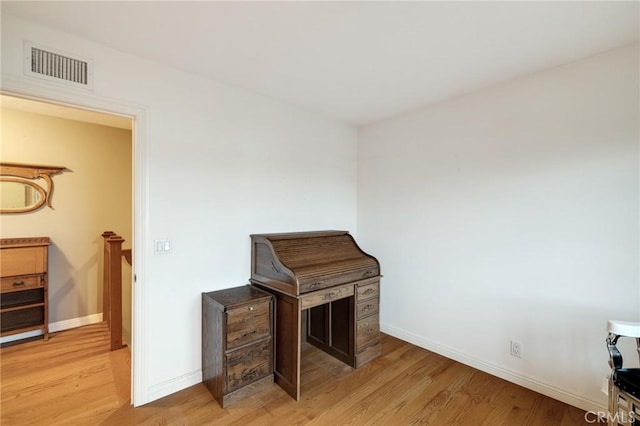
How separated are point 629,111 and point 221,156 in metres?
2.92

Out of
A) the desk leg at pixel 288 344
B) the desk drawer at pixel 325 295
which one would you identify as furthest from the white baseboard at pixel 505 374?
the desk leg at pixel 288 344

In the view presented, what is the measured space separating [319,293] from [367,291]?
0.61 metres

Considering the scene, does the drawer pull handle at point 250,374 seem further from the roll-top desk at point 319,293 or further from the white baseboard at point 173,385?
the white baseboard at point 173,385

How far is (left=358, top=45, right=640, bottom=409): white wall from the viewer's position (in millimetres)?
Answer: 1914

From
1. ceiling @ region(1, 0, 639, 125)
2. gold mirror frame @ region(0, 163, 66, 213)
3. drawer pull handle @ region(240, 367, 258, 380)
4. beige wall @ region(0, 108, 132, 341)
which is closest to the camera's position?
ceiling @ region(1, 0, 639, 125)

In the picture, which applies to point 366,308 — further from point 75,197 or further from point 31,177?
point 31,177

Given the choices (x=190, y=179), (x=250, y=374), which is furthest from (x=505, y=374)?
(x=190, y=179)

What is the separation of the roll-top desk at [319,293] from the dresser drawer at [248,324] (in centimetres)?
13

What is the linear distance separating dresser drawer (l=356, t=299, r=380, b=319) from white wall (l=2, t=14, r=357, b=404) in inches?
39.9

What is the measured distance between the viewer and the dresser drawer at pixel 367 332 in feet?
8.51

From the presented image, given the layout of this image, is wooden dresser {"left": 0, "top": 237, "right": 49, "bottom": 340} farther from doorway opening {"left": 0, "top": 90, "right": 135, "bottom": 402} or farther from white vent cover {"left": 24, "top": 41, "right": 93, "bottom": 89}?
white vent cover {"left": 24, "top": 41, "right": 93, "bottom": 89}

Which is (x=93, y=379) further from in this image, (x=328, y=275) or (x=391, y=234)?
(x=391, y=234)

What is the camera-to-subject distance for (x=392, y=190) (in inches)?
127

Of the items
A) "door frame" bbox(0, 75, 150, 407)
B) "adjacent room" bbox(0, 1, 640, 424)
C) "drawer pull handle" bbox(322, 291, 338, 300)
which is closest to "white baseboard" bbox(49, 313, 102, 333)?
"adjacent room" bbox(0, 1, 640, 424)
